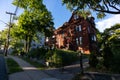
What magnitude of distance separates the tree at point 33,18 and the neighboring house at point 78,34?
23.4 ft

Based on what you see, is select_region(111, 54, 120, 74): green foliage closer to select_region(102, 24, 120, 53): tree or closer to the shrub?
the shrub

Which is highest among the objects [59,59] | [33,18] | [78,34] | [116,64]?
[33,18]

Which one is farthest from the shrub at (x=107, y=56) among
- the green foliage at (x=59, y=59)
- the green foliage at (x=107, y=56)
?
the green foliage at (x=59, y=59)

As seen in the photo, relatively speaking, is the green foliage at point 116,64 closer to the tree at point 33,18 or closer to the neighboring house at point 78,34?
the neighboring house at point 78,34

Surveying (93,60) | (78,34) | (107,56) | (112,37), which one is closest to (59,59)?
(93,60)

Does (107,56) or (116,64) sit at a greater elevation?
(107,56)

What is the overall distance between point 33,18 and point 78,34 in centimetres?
1167

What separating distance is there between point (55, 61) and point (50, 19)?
27726 millimetres

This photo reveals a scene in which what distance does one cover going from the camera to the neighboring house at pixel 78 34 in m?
51.1

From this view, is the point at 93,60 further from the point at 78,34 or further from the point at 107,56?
the point at 78,34

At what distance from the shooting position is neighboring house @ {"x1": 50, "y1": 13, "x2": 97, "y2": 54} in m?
51.1

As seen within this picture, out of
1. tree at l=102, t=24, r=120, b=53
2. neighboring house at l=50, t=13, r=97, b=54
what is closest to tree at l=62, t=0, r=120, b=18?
tree at l=102, t=24, r=120, b=53

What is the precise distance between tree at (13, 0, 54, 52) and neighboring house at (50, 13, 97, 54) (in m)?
7.14

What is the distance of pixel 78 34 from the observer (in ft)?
175
